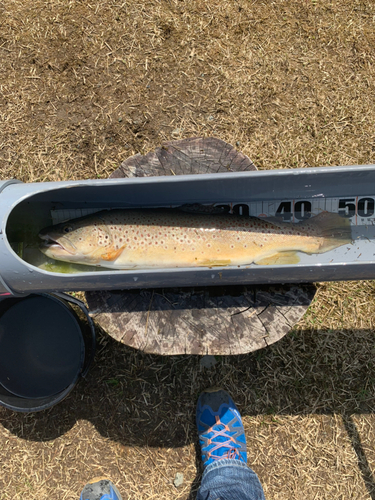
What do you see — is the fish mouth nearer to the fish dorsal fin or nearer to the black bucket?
the black bucket

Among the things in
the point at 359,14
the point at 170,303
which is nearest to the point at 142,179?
the point at 170,303

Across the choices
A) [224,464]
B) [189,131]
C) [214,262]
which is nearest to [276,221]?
[214,262]

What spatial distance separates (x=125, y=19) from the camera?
172 inches

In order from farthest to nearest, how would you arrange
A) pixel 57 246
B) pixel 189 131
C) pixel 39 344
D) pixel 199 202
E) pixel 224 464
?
pixel 189 131
pixel 39 344
pixel 224 464
pixel 199 202
pixel 57 246

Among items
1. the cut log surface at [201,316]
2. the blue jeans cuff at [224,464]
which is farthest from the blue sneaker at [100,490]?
the cut log surface at [201,316]

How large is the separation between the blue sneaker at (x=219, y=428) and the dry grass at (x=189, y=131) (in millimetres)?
141

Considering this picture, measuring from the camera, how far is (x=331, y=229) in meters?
3.06

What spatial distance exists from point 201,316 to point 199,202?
103cm

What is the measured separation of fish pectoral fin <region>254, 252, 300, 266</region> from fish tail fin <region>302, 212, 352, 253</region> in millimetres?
244

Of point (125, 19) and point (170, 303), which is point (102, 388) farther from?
point (125, 19)

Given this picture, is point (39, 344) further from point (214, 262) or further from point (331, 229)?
point (331, 229)

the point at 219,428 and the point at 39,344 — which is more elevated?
the point at 39,344

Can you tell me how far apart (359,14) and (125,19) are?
3031 mm

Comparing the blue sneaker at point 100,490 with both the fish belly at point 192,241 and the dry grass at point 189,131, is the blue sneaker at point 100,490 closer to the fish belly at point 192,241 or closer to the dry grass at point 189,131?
the dry grass at point 189,131
